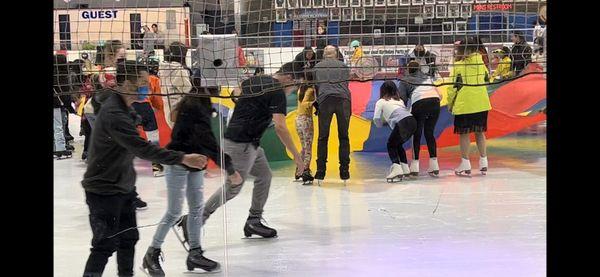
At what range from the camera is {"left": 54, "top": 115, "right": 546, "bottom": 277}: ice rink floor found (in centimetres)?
378

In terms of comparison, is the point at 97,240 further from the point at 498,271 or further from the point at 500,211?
the point at 500,211

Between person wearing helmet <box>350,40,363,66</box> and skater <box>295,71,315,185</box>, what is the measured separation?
799 millimetres

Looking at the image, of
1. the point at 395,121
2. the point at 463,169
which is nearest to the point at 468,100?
the point at 395,121

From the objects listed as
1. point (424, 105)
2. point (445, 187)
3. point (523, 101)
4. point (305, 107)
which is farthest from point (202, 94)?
point (523, 101)

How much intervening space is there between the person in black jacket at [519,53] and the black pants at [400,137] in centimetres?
120

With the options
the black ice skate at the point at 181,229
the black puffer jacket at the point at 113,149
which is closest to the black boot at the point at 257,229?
the black ice skate at the point at 181,229

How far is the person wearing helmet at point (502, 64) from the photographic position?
11.2ft

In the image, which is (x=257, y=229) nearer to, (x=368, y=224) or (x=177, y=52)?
(x=368, y=224)

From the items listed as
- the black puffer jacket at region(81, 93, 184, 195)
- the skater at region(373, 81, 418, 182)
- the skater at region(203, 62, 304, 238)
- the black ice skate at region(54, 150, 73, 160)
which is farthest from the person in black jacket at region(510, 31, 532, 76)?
the black ice skate at region(54, 150, 73, 160)

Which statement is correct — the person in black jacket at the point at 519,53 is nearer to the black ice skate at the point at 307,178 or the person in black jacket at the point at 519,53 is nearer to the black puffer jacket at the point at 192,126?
the black puffer jacket at the point at 192,126

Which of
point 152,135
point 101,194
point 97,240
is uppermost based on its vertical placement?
point 152,135

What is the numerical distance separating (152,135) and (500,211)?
2.40 metres

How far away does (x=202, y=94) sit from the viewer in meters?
3.40

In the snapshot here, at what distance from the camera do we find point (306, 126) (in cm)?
474
